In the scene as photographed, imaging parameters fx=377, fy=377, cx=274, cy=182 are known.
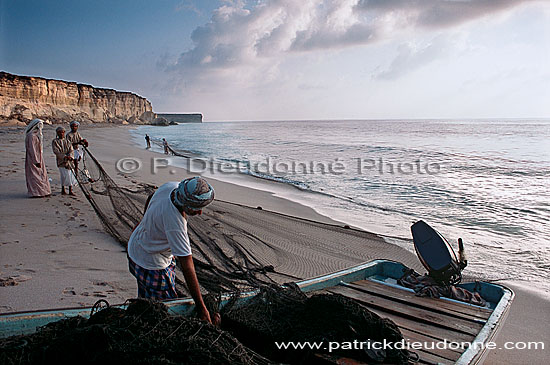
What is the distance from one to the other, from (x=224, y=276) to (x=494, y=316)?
9.44 feet

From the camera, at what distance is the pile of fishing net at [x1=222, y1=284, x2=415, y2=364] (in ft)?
8.82

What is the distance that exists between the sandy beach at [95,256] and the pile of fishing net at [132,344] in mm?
2171

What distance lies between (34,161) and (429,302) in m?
8.53

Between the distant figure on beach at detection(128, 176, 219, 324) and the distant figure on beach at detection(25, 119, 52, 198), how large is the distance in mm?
6827

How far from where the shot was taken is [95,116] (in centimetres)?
7900

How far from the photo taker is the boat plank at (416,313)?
339cm

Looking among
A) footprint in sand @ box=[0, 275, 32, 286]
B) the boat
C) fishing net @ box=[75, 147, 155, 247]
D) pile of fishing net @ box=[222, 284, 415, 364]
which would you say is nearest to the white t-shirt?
the boat

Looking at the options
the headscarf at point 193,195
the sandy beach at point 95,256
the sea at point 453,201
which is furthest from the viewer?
the sea at point 453,201

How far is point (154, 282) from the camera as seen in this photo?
312cm

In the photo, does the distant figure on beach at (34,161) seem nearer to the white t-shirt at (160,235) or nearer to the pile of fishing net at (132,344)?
the white t-shirt at (160,235)

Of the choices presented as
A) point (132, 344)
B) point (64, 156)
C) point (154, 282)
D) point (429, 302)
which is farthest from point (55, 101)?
point (132, 344)

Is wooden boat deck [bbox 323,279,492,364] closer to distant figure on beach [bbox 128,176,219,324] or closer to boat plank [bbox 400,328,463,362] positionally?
boat plank [bbox 400,328,463,362]

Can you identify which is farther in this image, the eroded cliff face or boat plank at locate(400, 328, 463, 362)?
the eroded cliff face

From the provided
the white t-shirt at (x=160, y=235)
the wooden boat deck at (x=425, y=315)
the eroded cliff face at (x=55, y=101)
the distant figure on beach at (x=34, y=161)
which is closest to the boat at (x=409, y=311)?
the wooden boat deck at (x=425, y=315)
